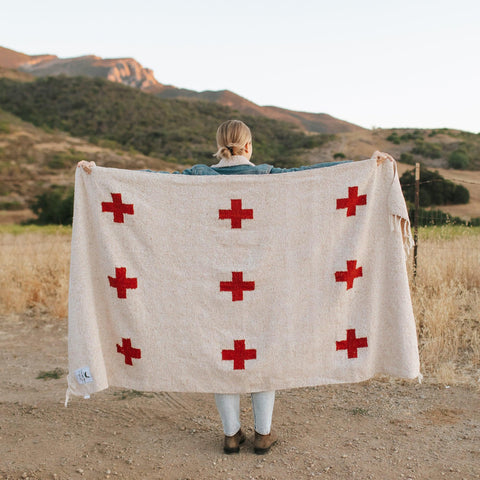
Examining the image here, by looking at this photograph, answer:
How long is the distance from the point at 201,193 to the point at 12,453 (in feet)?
6.84

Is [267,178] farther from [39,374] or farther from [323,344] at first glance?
[39,374]

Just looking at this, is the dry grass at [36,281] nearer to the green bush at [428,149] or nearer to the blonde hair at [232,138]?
the blonde hair at [232,138]

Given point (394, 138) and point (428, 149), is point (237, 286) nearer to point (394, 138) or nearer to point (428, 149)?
point (428, 149)

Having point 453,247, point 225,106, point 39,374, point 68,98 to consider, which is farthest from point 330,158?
point 39,374

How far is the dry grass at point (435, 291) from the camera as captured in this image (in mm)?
5438

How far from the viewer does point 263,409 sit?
343cm

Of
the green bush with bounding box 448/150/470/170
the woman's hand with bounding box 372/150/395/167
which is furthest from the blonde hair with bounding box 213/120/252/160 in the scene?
the green bush with bounding box 448/150/470/170

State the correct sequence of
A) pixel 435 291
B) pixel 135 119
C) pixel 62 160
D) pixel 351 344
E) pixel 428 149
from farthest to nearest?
1. pixel 135 119
2. pixel 428 149
3. pixel 62 160
4. pixel 435 291
5. pixel 351 344

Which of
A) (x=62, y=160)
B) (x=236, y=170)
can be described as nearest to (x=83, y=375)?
(x=236, y=170)

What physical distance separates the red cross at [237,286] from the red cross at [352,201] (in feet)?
2.33

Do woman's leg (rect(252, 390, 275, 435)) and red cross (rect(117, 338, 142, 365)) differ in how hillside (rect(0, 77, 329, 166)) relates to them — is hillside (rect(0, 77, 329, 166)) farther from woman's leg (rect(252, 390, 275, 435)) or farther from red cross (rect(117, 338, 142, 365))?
woman's leg (rect(252, 390, 275, 435))

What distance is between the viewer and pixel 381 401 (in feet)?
14.9

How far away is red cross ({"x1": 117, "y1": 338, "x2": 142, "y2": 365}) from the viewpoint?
3.42 metres

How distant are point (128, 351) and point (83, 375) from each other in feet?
0.96
